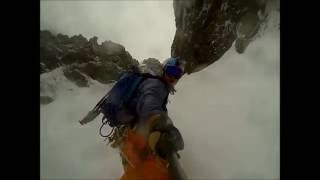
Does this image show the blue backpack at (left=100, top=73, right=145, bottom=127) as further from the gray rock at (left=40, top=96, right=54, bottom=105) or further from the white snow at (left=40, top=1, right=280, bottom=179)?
the gray rock at (left=40, top=96, right=54, bottom=105)

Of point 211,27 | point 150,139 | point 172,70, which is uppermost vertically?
point 211,27

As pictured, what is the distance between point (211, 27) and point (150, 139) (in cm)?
47

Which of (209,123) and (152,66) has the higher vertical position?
(152,66)

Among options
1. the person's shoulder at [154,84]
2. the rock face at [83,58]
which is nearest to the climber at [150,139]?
the person's shoulder at [154,84]

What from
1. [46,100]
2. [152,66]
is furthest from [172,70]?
[46,100]

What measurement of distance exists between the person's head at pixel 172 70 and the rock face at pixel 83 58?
111 mm

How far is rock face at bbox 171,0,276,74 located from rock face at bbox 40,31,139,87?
20cm

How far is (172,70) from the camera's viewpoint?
1.93 meters

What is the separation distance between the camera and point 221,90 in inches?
76.8

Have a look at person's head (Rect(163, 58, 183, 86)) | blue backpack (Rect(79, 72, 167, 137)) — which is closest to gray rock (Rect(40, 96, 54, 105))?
blue backpack (Rect(79, 72, 167, 137))

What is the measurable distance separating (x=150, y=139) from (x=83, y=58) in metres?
0.39

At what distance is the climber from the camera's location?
190 cm

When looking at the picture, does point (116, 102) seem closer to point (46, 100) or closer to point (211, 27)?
point (46, 100)
